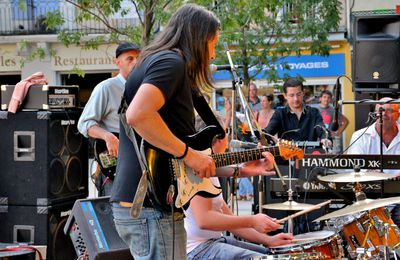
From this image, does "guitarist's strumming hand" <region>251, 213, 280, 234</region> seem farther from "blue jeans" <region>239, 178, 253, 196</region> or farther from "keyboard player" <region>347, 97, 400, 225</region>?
"blue jeans" <region>239, 178, 253, 196</region>

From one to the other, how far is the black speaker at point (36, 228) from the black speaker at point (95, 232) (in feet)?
2.50

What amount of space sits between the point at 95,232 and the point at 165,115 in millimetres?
2011

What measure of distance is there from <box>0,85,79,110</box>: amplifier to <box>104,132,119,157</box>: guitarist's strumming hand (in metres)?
0.75

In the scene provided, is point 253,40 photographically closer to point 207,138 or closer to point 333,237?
point 333,237

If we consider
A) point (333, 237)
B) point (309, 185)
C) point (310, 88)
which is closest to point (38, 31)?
point (310, 88)

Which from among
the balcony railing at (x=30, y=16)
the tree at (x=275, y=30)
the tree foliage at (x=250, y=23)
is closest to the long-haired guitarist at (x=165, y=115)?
the tree foliage at (x=250, y=23)

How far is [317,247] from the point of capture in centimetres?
402

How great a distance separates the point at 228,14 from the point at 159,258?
761 cm

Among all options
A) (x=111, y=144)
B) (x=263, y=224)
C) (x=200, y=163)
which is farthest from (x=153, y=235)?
(x=111, y=144)

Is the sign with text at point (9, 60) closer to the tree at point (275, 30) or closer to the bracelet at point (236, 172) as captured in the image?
the tree at point (275, 30)

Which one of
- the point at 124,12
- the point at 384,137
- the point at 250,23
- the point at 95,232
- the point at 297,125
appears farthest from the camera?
the point at 250,23

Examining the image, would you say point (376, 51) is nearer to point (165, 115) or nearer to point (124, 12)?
point (124, 12)

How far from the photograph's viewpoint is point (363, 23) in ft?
25.8

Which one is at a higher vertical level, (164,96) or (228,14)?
(228,14)
